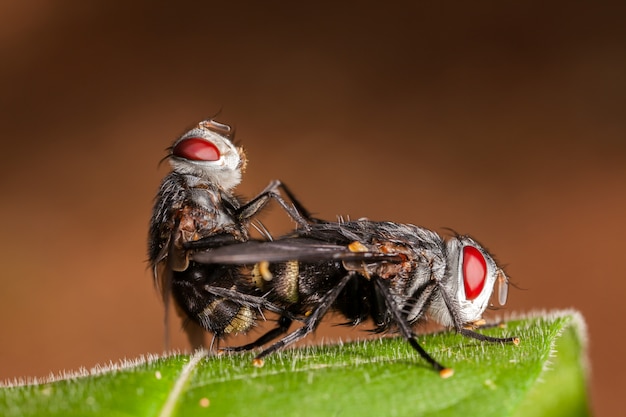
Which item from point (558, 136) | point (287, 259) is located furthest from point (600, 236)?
point (287, 259)

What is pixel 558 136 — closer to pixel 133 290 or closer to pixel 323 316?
pixel 133 290

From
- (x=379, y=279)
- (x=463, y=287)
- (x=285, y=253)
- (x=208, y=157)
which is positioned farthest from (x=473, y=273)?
(x=208, y=157)

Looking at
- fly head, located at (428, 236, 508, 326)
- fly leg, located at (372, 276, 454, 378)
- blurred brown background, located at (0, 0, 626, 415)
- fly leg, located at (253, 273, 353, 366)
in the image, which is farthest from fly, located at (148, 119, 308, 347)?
blurred brown background, located at (0, 0, 626, 415)

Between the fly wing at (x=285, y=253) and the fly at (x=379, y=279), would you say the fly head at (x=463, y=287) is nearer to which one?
the fly at (x=379, y=279)

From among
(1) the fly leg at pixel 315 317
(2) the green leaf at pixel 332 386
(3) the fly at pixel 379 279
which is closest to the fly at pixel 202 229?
(3) the fly at pixel 379 279

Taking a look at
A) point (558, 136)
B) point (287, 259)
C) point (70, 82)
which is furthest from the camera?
point (70, 82)

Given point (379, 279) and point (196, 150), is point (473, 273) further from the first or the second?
point (196, 150)

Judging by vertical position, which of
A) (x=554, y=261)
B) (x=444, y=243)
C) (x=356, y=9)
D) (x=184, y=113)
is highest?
(x=356, y=9)
